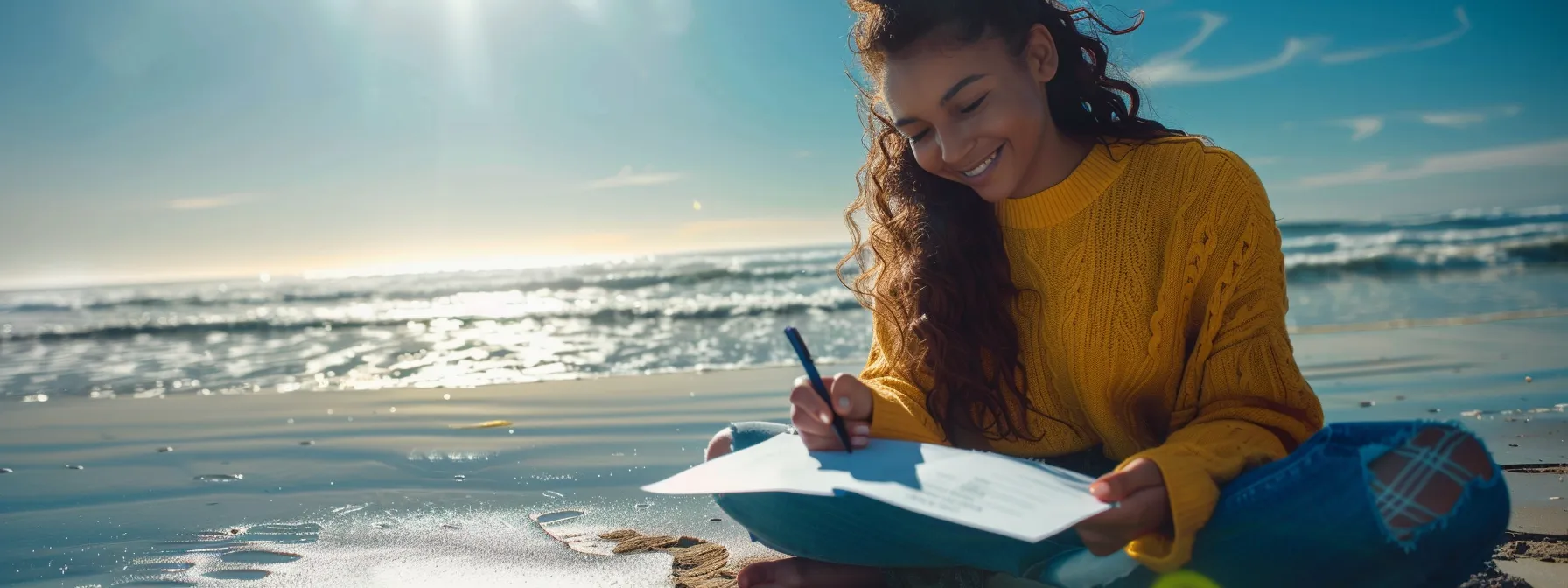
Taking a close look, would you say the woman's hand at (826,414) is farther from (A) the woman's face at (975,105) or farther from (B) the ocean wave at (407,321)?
(B) the ocean wave at (407,321)

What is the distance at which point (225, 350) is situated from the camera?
8531 millimetres

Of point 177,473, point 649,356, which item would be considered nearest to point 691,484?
point 177,473

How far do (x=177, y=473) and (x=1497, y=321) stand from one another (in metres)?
7.50

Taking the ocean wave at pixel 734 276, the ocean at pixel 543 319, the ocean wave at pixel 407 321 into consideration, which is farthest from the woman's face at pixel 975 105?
the ocean wave at pixel 734 276

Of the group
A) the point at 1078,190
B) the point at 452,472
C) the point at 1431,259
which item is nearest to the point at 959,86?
the point at 1078,190

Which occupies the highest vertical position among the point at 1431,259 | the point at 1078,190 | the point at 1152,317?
the point at 1078,190

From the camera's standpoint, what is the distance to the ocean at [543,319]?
6.60 m

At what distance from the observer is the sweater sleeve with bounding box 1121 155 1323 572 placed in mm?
1451

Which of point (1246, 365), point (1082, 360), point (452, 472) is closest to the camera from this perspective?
point (1246, 365)

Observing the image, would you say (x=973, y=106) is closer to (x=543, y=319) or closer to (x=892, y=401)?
(x=892, y=401)

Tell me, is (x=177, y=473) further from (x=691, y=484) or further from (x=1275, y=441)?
(x=1275, y=441)

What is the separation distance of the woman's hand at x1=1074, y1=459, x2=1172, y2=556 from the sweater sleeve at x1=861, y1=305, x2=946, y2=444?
0.49m

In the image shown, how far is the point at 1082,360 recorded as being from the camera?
1813 mm

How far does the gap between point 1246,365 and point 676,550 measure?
1328mm
